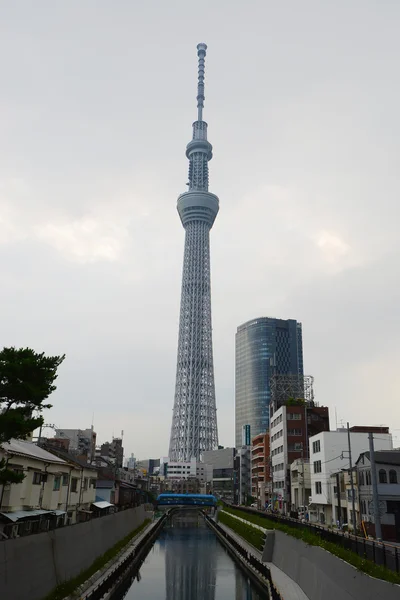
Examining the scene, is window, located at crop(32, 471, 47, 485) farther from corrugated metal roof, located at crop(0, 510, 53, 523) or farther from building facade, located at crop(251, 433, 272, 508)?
building facade, located at crop(251, 433, 272, 508)

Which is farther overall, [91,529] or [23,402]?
[91,529]

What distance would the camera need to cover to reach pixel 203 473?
193500 mm

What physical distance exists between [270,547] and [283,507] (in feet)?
140

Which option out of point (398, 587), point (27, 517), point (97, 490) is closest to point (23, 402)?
point (27, 517)

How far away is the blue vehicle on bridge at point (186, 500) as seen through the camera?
12044 centimetres

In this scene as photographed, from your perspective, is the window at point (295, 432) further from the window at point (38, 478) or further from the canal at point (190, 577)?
the window at point (38, 478)

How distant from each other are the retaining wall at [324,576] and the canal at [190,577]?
3.41 metres

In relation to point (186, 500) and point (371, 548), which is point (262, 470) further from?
point (371, 548)

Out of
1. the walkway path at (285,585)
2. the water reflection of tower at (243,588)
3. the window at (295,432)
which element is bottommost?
the water reflection of tower at (243,588)

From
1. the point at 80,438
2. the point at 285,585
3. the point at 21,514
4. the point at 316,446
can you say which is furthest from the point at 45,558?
the point at 80,438

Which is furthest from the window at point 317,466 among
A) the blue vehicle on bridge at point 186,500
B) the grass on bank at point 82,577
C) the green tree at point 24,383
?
the blue vehicle on bridge at point 186,500

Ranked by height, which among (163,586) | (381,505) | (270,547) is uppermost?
(381,505)

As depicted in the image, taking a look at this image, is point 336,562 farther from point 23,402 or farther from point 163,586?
point 163,586

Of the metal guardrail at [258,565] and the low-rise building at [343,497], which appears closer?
the metal guardrail at [258,565]
